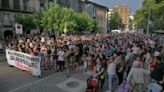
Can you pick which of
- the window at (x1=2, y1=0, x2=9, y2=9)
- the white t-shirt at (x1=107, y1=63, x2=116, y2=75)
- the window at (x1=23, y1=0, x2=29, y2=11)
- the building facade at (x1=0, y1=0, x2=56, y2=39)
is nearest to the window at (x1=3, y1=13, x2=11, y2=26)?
the building facade at (x1=0, y1=0, x2=56, y2=39)

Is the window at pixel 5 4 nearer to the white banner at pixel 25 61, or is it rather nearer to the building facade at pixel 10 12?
the building facade at pixel 10 12

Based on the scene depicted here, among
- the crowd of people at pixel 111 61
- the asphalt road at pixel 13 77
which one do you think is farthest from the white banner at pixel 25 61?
the crowd of people at pixel 111 61

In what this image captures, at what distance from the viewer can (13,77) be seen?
1327 cm

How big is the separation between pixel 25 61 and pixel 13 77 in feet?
3.87

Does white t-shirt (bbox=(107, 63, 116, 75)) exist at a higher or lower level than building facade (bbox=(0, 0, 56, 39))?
lower

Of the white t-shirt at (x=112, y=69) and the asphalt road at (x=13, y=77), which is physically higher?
the white t-shirt at (x=112, y=69)

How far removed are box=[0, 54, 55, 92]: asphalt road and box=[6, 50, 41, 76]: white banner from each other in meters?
0.29

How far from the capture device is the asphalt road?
11628 millimetres

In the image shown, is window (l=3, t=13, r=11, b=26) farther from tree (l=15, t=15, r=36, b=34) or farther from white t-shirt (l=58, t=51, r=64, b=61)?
white t-shirt (l=58, t=51, r=64, b=61)

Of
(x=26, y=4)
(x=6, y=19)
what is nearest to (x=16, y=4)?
(x=26, y=4)

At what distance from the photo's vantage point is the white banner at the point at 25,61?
13148mm

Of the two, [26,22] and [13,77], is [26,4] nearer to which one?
[26,22]

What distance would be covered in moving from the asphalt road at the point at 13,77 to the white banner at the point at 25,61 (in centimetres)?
29

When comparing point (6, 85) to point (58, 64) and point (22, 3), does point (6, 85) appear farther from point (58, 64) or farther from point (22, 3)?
point (22, 3)
